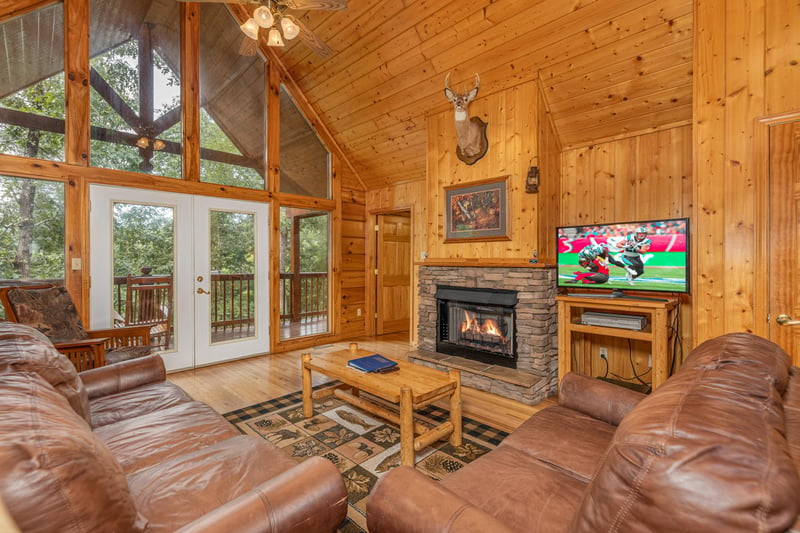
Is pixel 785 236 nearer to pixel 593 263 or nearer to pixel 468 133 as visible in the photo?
pixel 593 263

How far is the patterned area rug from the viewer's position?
2.11 m

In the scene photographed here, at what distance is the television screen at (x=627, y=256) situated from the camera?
2.72 meters

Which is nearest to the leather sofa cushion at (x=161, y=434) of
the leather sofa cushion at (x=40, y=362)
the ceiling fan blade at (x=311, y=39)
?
the leather sofa cushion at (x=40, y=362)

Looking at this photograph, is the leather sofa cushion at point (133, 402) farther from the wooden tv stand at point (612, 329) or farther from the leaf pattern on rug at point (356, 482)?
the wooden tv stand at point (612, 329)

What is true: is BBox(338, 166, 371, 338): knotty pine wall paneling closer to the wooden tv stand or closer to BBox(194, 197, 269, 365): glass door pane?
BBox(194, 197, 269, 365): glass door pane

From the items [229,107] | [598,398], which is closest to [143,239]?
[229,107]

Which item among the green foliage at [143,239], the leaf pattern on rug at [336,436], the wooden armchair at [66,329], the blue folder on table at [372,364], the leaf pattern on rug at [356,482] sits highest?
the green foliage at [143,239]

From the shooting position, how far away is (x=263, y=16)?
2.41 metres

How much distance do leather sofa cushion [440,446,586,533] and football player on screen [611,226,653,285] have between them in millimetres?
2073

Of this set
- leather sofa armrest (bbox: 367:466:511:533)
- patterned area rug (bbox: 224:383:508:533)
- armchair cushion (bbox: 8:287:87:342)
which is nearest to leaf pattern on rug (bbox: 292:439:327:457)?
patterned area rug (bbox: 224:383:508:533)

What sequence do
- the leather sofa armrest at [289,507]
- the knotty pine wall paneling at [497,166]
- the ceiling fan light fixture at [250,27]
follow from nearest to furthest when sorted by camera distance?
1. the leather sofa armrest at [289,507]
2. the ceiling fan light fixture at [250,27]
3. the knotty pine wall paneling at [497,166]

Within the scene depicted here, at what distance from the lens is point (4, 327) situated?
1675 millimetres

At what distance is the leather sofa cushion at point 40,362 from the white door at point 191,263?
2278mm

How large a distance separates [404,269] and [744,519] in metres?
5.64
